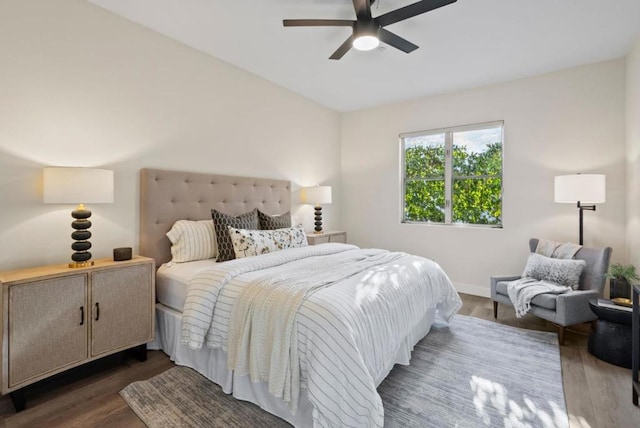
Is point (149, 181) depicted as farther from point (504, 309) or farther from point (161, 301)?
point (504, 309)

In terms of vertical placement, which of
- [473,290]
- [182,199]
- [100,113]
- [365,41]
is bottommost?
[473,290]

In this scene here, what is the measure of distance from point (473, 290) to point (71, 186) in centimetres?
453

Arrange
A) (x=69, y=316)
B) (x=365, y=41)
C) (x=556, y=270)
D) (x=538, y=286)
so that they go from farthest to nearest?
(x=556, y=270) → (x=538, y=286) → (x=365, y=41) → (x=69, y=316)

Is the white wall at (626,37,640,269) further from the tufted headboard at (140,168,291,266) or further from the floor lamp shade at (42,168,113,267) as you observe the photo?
the floor lamp shade at (42,168,113,267)

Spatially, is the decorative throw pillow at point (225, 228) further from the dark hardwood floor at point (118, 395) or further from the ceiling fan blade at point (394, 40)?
the ceiling fan blade at point (394, 40)

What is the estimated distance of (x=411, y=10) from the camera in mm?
2047

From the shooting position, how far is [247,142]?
3.73 m

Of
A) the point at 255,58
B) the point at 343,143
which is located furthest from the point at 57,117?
the point at 343,143

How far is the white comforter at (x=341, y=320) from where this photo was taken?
4.67ft

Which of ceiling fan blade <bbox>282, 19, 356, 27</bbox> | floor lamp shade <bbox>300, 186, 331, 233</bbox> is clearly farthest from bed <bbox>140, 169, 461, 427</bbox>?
ceiling fan blade <bbox>282, 19, 356, 27</bbox>

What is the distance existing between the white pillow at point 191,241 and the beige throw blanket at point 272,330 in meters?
1.11

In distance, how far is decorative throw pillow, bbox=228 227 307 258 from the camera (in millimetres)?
2746

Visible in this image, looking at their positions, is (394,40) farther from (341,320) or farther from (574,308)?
(574,308)

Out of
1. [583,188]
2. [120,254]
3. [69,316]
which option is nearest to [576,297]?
[583,188]
